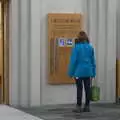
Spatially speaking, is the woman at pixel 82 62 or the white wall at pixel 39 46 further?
the white wall at pixel 39 46

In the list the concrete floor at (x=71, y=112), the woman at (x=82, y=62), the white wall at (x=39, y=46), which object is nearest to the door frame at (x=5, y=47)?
the white wall at (x=39, y=46)

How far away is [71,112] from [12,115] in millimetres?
1608

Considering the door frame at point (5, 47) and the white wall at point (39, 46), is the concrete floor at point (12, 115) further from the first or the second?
the door frame at point (5, 47)

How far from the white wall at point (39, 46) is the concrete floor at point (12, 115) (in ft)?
3.26

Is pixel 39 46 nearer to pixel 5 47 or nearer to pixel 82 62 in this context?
pixel 5 47

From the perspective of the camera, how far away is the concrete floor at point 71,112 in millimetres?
11141

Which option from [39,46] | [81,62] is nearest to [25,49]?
[39,46]

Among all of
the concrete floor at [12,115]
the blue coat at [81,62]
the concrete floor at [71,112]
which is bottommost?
the concrete floor at [71,112]

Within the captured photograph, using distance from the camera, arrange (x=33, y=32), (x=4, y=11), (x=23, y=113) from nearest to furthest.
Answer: (x=23, y=113) < (x=33, y=32) < (x=4, y=11)

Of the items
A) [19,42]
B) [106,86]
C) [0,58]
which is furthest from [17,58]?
[106,86]

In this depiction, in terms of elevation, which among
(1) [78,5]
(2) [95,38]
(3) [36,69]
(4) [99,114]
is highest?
(1) [78,5]

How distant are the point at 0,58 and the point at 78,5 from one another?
2.87 meters

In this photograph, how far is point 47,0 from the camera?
13594 millimetres

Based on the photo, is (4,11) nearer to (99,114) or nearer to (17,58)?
(17,58)
